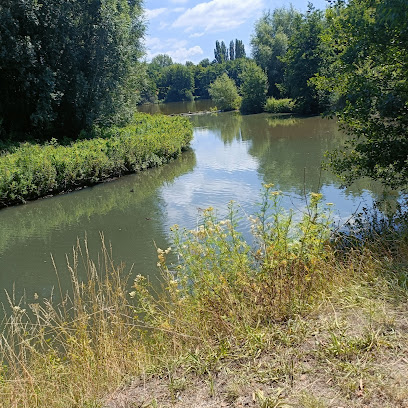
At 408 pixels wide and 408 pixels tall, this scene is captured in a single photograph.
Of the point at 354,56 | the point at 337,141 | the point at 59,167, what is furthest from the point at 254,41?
the point at 354,56

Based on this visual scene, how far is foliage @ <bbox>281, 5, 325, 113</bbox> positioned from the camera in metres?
37.5

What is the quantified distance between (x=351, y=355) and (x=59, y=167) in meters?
14.4

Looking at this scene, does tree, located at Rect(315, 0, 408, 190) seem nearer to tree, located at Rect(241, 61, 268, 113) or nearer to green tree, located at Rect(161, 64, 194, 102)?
tree, located at Rect(241, 61, 268, 113)

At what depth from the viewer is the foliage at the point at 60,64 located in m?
19.2

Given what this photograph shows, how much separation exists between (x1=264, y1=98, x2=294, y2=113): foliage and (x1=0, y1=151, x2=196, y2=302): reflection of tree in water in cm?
2842

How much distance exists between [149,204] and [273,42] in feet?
139

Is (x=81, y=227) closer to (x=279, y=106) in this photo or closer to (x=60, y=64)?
(x=60, y=64)

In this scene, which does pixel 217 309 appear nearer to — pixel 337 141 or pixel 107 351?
pixel 107 351

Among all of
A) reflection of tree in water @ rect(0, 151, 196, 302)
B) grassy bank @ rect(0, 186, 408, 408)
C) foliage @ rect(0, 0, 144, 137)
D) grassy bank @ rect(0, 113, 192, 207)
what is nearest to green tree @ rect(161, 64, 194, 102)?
foliage @ rect(0, 0, 144, 137)

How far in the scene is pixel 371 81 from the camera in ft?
24.0

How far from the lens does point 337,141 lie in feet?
73.5

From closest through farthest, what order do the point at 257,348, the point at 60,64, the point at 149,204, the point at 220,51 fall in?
the point at 257,348 < the point at 149,204 < the point at 60,64 < the point at 220,51

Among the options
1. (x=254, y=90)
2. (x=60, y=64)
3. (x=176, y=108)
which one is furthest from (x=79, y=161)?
(x=176, y=108)

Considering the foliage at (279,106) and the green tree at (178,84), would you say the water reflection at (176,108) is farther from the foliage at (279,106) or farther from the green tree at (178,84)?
the green tree at (178,84)
